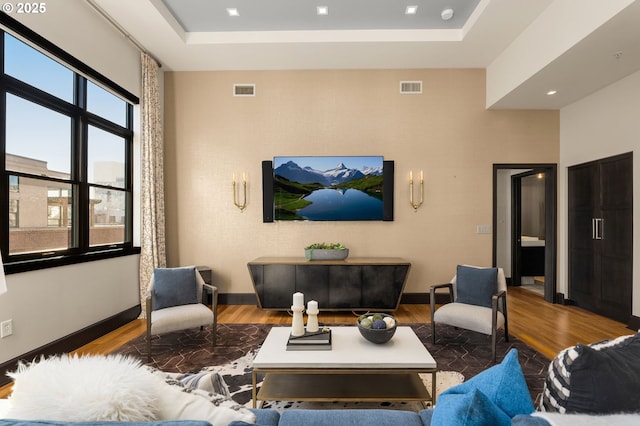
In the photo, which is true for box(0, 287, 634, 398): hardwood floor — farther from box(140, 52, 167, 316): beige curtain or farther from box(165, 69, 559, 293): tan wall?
box(140, 52, 167, 316): beige curtain

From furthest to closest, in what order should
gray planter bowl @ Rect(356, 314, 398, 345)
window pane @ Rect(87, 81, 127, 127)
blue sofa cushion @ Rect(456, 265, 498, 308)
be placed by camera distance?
window pane @ Rect(87, 81, 127, 127) < blue sofa cushion @ Rect(456, 265, 498, 308) < gray planter bowl @ Rect(356, 314, 398, 345)

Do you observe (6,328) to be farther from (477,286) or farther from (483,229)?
(483,229)

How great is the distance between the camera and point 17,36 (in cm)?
277

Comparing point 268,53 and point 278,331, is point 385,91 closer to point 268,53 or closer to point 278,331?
point 268,53

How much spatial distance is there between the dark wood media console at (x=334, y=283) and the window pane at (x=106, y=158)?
209 cm

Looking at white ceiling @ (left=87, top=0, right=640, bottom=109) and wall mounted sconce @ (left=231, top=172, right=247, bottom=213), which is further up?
white ceiling @ (left=87, top=0, right=640, bottom=109)

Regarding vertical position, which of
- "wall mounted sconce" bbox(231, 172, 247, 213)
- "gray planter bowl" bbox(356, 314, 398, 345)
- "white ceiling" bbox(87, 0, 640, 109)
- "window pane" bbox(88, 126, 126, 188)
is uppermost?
"white ceiling" bbox(87, 0, 640, 109)

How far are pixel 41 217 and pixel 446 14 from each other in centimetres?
495

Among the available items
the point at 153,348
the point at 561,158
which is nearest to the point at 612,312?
the point at 561,158

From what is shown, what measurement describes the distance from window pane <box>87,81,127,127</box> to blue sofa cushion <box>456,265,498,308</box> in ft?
15.3

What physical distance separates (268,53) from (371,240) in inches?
122

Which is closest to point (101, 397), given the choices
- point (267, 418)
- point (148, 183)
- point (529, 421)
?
point (267, 418)

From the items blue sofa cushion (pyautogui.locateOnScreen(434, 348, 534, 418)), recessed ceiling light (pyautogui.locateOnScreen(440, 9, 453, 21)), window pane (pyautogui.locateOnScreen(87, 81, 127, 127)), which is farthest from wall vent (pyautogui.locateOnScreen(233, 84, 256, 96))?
blue sofa cushion (pyautogui.locateOnScreen(434, 348, 534, 418))

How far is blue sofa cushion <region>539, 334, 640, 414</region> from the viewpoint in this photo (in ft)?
2.80
